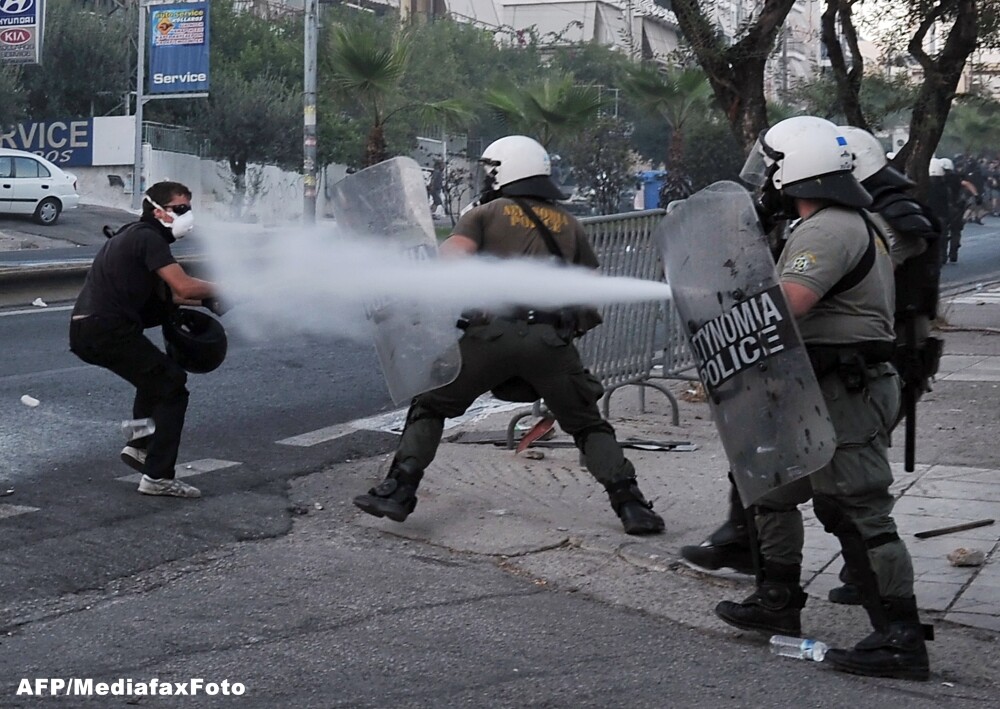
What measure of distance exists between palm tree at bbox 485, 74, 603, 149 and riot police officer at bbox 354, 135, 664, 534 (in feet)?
78.3

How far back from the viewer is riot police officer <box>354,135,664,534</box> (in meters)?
5.89

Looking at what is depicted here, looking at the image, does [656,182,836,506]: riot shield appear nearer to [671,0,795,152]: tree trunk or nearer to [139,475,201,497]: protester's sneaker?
[139,475,201,497]: protester's sneaker

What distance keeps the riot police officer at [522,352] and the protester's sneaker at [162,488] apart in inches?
36.8

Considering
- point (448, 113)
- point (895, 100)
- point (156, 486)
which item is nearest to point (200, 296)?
point (156, 486)

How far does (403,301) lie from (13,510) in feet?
6.33

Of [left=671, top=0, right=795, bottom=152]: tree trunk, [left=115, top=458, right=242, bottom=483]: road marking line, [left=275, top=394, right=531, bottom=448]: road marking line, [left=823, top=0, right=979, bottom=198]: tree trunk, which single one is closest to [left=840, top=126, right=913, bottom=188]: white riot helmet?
[left=115, top=458, right=242, bottom=483]: road marking line

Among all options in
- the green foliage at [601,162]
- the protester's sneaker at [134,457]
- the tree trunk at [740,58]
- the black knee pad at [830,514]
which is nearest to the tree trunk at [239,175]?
the green foliage at [601,162]

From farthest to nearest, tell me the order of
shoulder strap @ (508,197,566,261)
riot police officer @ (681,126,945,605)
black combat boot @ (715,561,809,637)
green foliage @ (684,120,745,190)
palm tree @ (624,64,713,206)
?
green foliage @ (684,120,745,190) < palm tree @ (624,64,713,206) < shoulder strap @ (508,197,566,261) < riot police officer @ (681,126,945,605) < black combat boot @ (715,561,809,637)

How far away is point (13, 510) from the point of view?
6.15 metres

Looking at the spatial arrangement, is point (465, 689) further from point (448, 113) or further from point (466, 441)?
point (448, 113)

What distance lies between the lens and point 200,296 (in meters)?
6.48

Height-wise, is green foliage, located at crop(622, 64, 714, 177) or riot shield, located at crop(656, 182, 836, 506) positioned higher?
green foliage, located at crop(622, 64, 714, 177)

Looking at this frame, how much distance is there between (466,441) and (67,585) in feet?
10.6

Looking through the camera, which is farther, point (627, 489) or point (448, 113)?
point (448, 113)
